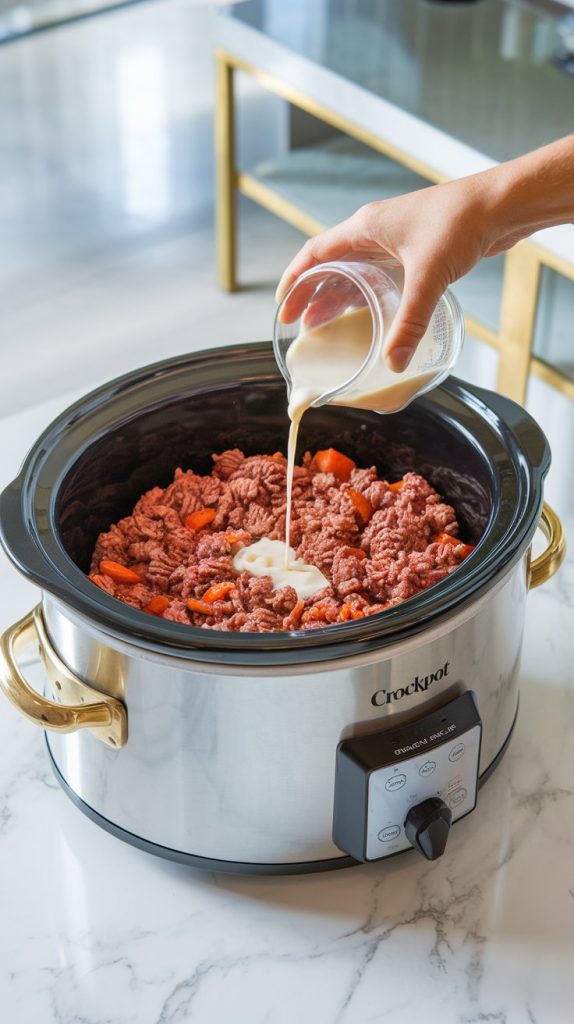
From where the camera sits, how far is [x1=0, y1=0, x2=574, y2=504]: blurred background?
235cm

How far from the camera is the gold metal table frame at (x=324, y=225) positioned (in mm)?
2184

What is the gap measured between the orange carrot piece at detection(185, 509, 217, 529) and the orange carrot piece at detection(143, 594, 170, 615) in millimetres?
135

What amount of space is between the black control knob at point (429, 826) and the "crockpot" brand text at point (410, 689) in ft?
0.36

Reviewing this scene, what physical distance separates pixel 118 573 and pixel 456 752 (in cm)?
42

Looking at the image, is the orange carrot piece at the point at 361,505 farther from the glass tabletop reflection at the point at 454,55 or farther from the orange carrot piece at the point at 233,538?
the glass tabletop reflection at the point at 454,55

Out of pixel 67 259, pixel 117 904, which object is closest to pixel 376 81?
pixel 67 259

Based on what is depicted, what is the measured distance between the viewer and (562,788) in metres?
1.33

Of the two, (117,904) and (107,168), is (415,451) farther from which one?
(107,168)

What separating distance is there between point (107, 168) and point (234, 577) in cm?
253

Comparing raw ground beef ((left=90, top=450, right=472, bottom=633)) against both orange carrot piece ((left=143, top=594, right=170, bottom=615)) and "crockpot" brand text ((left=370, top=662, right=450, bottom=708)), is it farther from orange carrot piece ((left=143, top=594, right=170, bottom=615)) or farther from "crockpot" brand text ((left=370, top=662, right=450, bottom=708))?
"crockpot" brand text ((left=370, top=662, right=450, bottom=708))

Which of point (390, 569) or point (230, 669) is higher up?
point (230, 669)

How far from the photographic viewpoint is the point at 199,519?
1.46 meters

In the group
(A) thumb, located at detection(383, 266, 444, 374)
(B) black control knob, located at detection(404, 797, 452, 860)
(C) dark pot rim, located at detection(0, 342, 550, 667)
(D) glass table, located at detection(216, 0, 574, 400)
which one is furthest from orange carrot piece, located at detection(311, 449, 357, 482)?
(D) glass table, located at detection(216, 0, 574, 400)

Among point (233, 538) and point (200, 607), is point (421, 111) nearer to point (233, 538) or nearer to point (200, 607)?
point (233, 538)
